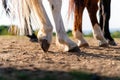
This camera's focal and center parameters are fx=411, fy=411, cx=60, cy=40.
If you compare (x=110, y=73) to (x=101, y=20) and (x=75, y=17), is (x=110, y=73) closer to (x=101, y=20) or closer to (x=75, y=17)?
(x=75, y=17)

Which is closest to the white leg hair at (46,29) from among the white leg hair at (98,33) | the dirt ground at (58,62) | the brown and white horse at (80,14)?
the dirt ground at (58,62)

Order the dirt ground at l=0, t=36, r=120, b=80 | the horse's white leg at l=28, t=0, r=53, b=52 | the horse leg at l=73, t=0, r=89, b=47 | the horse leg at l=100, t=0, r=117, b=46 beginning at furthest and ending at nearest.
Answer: the horse leg at l=100, t=0, r=117, b=46
the horse leg at l=73, t=0, r=89, b=47
the horse's white leg at l=28, t=0, r=53, b=52
the dirt ground at l=0, t=36, r=120, b=80

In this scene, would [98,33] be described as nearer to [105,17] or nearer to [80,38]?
[80,38]

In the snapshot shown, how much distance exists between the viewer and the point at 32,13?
467 centimetres

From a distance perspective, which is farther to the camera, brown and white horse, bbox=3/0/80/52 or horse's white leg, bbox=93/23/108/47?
horse's white leg, bbox=93/23/108/47

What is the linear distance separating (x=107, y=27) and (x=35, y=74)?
342 centimetres

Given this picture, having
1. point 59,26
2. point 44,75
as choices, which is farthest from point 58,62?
point 44,75

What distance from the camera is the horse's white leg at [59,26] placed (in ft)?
15.2

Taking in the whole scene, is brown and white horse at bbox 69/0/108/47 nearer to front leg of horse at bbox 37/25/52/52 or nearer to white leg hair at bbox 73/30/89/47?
white leg hair at bbox 73/30/89/47

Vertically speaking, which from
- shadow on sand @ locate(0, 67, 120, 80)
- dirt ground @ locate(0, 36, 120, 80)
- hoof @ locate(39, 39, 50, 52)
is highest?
hoof @ locate(39, 39, 50, 52)

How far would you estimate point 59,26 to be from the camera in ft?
15.3

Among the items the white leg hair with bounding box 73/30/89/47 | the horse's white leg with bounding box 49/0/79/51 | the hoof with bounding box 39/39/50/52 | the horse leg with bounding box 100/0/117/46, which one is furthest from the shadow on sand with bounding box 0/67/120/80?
the horse leg with bounding box 100/0/117/46

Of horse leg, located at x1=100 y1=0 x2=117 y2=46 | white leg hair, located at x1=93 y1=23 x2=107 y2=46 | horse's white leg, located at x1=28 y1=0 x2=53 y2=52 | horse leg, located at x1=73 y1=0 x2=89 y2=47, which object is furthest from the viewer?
horse leg, located at x1=100 y1=0 x2=117 y2=46

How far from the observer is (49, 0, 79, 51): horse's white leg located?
4641mm
